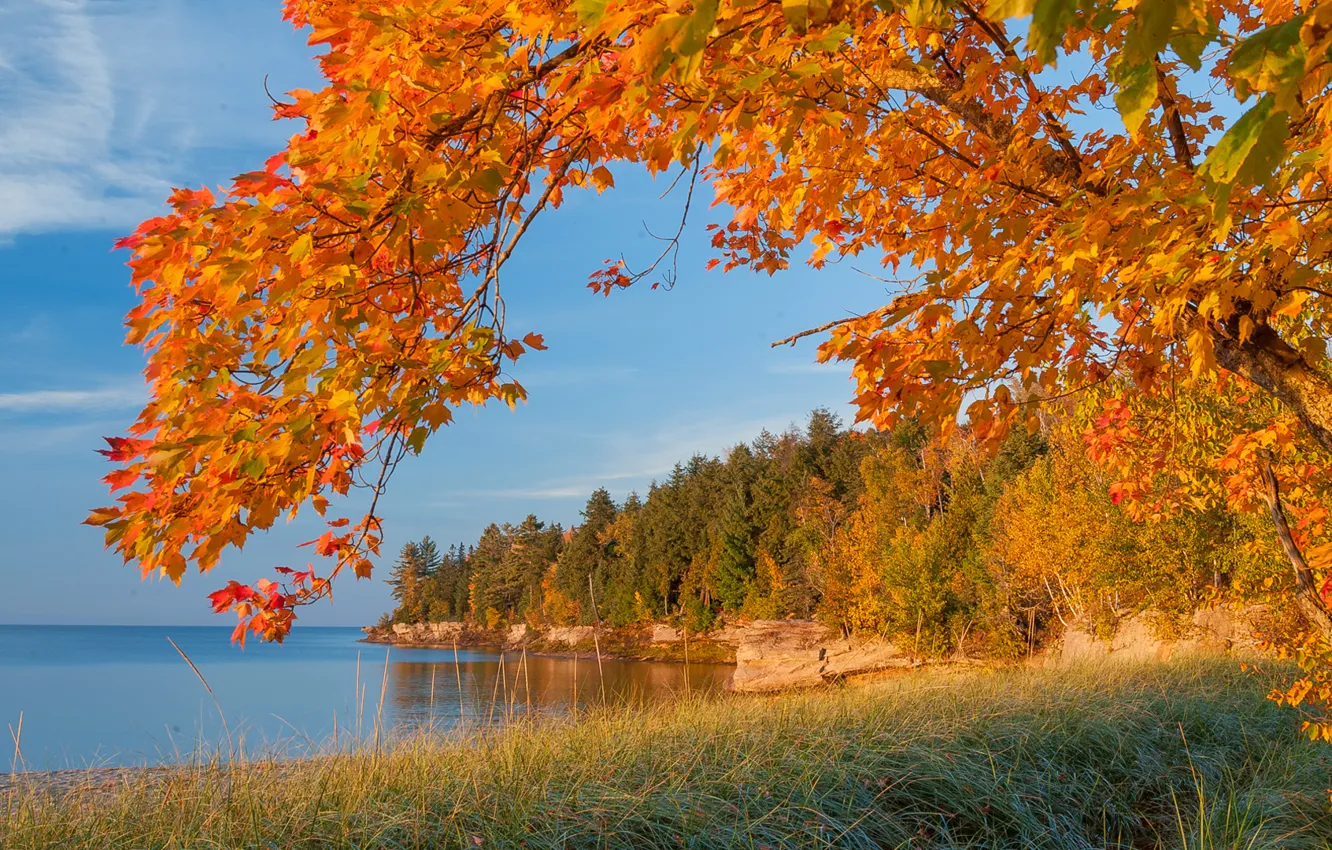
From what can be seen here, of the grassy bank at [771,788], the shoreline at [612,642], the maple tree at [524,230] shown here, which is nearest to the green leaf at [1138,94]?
the maple tree at [524,230]

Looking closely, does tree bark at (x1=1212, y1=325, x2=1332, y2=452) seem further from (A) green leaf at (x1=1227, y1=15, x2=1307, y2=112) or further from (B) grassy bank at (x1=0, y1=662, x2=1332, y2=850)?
(A) green leaf at (x1=1227, y1=15, x2=1307, y2=112)

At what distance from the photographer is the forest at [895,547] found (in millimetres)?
16516

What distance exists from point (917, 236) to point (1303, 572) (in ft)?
9.24

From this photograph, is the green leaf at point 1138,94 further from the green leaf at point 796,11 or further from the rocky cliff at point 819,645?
the rocky cliff at point 819,645

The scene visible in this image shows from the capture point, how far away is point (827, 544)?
3606 cm

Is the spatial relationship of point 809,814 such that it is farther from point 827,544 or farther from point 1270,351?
point 827,544

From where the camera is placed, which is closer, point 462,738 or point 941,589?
point 462,738

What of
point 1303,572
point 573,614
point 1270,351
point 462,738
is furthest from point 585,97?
point 573,614

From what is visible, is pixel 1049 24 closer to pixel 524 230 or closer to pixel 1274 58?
pixel 1274 58

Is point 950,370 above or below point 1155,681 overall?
above

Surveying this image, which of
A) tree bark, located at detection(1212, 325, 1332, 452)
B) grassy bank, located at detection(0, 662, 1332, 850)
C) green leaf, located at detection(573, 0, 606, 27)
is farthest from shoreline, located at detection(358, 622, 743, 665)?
green leaf, located at detection(573, 0, 606, 27)

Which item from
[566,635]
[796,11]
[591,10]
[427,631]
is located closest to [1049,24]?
[796,11]

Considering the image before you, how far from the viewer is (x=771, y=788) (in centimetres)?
365

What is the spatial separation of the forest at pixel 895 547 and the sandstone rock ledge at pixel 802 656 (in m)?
0.92
